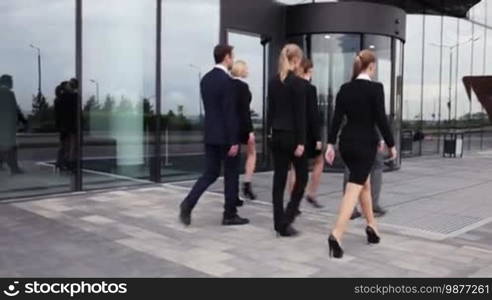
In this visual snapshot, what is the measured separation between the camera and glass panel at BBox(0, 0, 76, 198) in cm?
774

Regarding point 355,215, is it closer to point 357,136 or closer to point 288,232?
point 288,232

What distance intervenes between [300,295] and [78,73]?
5.51 metres

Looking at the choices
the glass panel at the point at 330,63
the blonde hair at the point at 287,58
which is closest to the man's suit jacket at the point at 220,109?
the blonde hair at the point at 287,58

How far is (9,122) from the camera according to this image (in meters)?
7.83

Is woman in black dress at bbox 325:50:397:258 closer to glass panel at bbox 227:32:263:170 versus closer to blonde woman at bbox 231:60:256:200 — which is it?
blonde woman at bbox 231:60:256:200

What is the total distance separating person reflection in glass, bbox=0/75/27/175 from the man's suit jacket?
3164mm

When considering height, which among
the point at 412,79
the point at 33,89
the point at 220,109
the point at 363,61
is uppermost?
the point at 412,79

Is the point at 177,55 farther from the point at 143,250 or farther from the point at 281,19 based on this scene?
the point at 143,250

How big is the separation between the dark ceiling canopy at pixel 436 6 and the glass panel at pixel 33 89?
1096cm

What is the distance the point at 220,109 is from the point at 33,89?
327 centimetres

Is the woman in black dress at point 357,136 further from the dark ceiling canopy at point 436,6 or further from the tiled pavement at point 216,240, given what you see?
the dark ceiling canopy at point 436,6

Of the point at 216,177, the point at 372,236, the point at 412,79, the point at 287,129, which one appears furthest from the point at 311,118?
the point at 412,79

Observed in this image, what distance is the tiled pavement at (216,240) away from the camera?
466cm

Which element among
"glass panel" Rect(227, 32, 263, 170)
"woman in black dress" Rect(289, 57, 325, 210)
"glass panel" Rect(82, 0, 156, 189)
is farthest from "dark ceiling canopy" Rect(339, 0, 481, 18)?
"woman in black dress" Rect(289, 57, 325, 210)
